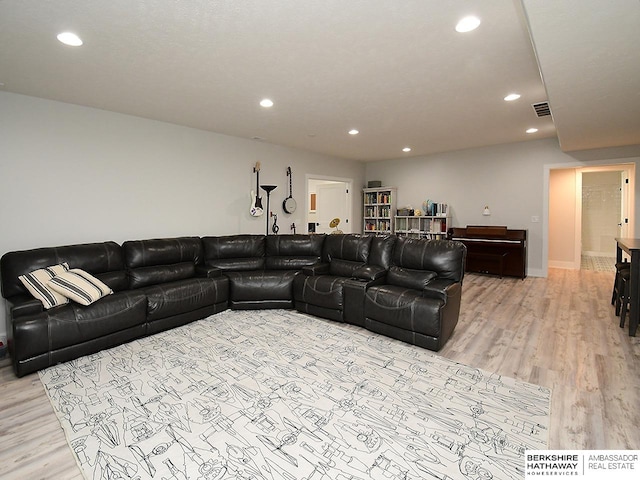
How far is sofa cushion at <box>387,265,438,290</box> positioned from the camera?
3.58 meters

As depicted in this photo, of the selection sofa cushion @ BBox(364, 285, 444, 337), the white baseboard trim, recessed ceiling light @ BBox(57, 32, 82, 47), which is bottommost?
the white baseboard trim

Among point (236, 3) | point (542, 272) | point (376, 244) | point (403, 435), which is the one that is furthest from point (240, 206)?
point (542, 272)

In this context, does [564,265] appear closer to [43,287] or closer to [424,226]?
[424,226]

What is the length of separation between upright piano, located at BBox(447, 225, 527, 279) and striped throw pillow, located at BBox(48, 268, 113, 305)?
20.6 feet

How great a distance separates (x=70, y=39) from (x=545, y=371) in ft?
15.0

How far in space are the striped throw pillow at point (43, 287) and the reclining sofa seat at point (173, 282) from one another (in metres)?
0.72

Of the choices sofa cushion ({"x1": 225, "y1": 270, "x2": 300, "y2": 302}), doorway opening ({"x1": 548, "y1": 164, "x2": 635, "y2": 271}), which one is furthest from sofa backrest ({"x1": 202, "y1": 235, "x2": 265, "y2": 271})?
doorway opening ({"x1": 548, "y1": 164, "x2": 635, "y2": 271})

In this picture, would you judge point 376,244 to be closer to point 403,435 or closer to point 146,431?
point 403,435

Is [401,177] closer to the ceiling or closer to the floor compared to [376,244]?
closer to the ceiling

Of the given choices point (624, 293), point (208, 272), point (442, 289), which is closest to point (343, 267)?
point (442, 289)

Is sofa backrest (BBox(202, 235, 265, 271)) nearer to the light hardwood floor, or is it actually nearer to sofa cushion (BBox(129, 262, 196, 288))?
sofa cushion (BBox(129, 262, 196, 288))

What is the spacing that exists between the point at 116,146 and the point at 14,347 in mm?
2655

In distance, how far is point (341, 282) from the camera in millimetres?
3838

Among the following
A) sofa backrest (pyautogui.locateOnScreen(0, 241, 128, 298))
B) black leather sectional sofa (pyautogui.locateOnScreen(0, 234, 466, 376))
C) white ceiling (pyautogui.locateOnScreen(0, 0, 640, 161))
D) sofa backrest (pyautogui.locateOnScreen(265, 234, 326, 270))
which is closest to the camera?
white ceiling (pyautogui.locateOnScreen(0, 0, 640, 161))
